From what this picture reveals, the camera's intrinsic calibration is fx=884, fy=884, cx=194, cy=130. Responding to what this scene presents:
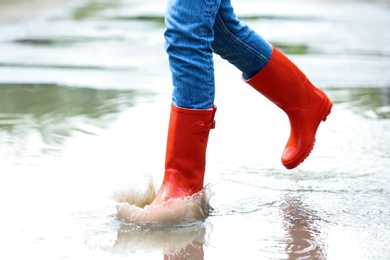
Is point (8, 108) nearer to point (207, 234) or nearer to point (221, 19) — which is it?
point (221, 19)

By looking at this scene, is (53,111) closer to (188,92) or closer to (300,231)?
(188,92)

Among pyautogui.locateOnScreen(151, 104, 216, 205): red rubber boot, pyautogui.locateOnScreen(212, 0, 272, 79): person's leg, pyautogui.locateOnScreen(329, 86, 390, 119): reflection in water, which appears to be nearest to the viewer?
pyautogui.locateOnScreen(151, 104, 216, 205): red rubber boot

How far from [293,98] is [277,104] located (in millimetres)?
65

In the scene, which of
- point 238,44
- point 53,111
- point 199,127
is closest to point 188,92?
point 199,127

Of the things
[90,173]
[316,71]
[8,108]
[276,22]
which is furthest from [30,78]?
[276,22]

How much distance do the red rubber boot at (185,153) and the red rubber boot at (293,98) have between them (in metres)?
0.37

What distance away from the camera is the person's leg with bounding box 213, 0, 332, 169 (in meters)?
2.99

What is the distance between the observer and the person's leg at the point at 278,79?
9.80 feet

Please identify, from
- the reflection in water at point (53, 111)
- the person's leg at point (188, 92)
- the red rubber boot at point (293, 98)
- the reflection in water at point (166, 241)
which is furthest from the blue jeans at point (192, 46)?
the reflection in water at point (53, 111)

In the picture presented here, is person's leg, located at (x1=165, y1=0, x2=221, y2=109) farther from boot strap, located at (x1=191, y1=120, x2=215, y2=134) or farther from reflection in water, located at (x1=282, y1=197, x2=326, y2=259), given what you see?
reflection in water, located at (x1=282, y1=197, x2=326, y2=259)

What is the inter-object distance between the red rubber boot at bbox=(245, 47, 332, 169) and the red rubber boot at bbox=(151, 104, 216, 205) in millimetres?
373

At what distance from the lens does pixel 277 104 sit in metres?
3.16

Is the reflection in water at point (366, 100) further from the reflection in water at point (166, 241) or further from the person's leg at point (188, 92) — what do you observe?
the reflection in water at point (166, 241)

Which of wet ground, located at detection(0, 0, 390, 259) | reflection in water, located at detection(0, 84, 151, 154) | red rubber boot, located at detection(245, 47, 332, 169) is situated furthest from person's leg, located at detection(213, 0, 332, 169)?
reflection in water, located at detection(0, 84, 151, 154)
